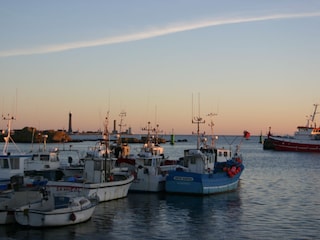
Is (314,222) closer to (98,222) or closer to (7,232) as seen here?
(98,222)

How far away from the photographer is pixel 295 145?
123 metres

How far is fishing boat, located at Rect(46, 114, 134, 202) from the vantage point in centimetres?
3122

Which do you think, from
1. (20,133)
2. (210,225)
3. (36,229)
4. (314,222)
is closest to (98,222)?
(36,229)

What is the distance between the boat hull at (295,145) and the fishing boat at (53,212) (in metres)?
100

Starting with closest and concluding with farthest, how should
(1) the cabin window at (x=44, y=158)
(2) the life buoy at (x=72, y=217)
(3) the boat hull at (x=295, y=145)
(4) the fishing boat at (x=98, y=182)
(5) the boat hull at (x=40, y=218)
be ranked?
(5) the boat hull at (x=40, y=218), (2) the life buoy at (x=72, y=217), (4) the fishing boat at (x=98, y=182), (1) the cabin window at (x=44, y=158), (3) the boat hull at (x=295, y=145)

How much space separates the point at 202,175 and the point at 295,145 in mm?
90660

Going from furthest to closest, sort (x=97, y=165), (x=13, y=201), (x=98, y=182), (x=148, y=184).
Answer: (x=148, y=184), (x=97, y=165), (x=98, y=182), (x=13, y=201)

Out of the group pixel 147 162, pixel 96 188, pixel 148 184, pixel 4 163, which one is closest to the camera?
pixel 4 163

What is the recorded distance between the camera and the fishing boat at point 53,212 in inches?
957

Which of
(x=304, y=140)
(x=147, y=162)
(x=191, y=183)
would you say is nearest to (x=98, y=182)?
(x=147, y=162)

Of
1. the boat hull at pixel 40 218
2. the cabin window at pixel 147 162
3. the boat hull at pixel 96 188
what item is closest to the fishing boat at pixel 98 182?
the boat hull at pixel 96 188

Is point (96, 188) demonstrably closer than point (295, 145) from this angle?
Yes

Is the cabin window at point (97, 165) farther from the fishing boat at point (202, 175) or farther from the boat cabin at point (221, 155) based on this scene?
the boat cabin at point (221, 155)

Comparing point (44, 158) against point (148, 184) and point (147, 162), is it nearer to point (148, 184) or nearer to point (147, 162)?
point (147, 162)
